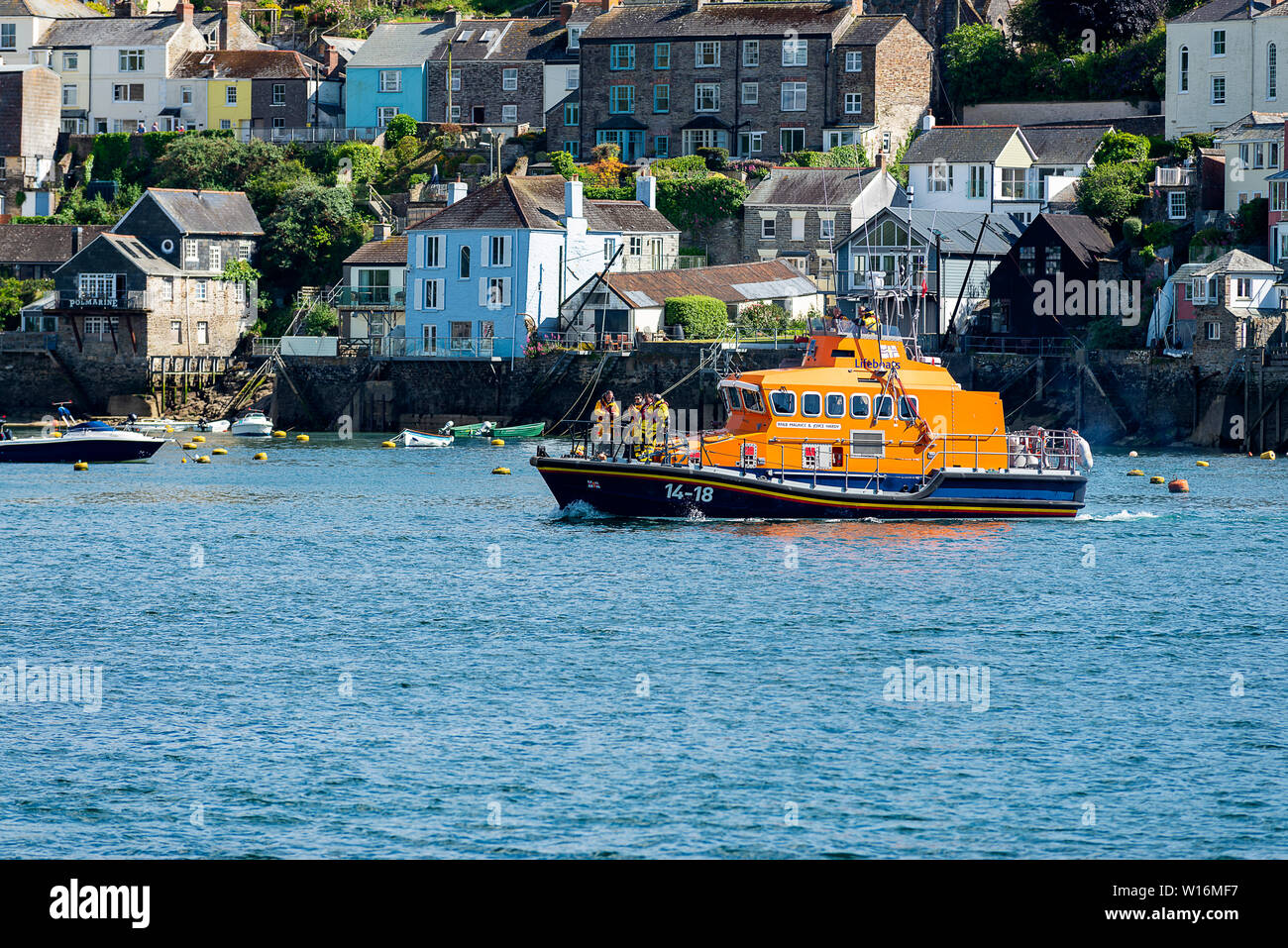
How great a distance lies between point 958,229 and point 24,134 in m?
54.0

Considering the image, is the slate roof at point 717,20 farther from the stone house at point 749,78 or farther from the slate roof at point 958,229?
the slate roof at point 958,229

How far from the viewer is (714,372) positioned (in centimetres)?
7650

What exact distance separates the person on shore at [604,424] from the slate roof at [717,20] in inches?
2341

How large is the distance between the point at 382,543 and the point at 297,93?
70550 mm

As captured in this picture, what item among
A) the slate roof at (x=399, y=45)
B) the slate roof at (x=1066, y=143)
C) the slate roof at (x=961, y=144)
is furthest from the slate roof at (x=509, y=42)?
the slate roof at (x=1066, y=143)

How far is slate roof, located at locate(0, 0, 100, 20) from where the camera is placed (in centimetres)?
11206

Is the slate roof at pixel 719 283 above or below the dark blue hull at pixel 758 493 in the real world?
above

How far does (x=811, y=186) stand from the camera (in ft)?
299

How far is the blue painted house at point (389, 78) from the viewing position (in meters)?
105

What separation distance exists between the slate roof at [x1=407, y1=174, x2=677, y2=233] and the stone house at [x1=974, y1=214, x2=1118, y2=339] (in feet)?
59.6

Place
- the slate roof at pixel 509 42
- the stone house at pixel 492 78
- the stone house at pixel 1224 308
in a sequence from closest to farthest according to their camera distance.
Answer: the stone house at pixel 1224 308 → the stone house at pixel 492 78 → the slate roof at pixel 509 42

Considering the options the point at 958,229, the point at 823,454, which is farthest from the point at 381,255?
the point at 823,454
